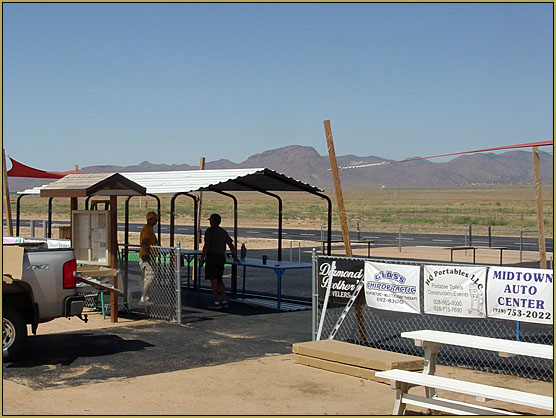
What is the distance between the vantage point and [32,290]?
10.2m

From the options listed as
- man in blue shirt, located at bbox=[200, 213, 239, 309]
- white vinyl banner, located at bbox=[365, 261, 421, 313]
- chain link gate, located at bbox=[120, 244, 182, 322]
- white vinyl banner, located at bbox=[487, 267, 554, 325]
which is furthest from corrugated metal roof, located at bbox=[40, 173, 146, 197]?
white vinyl banner, located at bbox=[487, 267, 554, 325]

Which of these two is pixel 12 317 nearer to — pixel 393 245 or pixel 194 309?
pixel 194 309

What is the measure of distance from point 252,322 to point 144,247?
2.50 metres

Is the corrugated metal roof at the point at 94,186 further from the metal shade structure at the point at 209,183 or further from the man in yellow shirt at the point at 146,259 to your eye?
the man in yellow shirt at the point at 146,259

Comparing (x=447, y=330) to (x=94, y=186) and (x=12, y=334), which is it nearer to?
(x=94, y=186)

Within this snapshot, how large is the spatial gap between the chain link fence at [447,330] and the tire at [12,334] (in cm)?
401

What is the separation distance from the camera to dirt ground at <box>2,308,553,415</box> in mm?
7922

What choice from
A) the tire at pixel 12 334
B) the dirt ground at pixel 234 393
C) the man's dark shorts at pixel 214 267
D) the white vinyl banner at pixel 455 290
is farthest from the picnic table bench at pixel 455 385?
the man's dark shorts at pixel 214 267

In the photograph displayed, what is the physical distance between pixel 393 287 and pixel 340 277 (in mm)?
991

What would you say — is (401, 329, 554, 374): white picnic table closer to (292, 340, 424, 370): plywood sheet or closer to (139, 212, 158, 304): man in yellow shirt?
(292, 340, 424, 370): plywood sheet

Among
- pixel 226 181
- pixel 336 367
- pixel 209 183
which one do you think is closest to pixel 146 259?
pixel 209 183

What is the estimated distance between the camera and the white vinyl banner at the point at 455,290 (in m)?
9.47

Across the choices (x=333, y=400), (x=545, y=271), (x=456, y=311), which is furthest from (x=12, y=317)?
(x=545, y=271)

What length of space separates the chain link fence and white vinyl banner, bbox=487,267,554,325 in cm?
67
